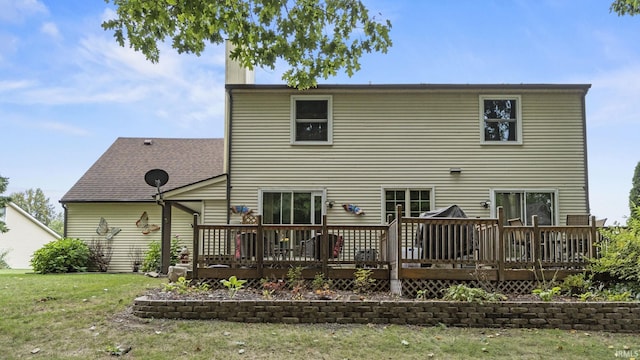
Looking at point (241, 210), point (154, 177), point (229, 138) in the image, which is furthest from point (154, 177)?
point (241, 210)

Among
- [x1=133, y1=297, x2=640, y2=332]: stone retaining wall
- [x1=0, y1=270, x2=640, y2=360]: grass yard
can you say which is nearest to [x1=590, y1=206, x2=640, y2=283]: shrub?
[x1=133, y1=297, x2=640, y2=332]: stone retaining wall

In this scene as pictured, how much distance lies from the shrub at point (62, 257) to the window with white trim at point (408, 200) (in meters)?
9.20

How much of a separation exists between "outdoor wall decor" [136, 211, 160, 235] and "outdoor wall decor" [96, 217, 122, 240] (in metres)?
0.67

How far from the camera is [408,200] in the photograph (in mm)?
12320

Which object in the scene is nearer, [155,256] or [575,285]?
[575,285]

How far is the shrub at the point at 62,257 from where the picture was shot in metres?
14.1

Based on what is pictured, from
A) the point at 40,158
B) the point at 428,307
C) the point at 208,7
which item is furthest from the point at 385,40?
the point at 40,158

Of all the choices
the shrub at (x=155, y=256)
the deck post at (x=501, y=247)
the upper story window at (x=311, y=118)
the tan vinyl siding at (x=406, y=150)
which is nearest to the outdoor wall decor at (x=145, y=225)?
the shrub at (x=155, y=256)

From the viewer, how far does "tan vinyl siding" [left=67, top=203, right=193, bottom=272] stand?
52.3ft

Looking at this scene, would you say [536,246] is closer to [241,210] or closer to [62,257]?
[241,210]

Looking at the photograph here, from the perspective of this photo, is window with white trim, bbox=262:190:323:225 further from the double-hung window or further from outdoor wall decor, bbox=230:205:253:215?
outdoor wall decor, bbox=230:205:253:215

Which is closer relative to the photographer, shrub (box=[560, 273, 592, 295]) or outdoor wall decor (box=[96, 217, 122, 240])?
shrub (box=[560, 273, 592, 295])

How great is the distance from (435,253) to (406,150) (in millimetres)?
4778

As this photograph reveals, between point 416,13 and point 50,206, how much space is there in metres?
50.5
